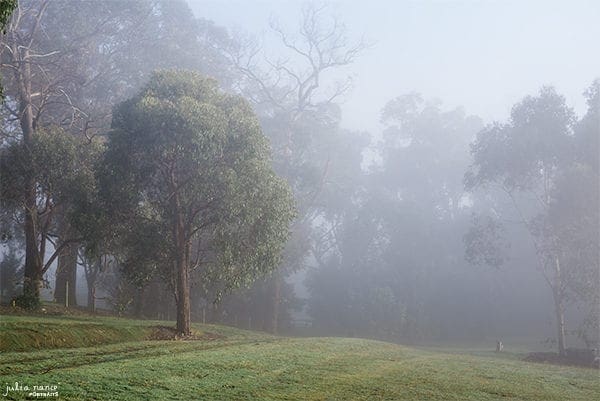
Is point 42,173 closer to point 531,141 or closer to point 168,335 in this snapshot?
point 168,335

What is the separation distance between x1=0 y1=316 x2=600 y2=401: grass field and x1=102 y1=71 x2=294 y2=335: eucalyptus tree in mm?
3591

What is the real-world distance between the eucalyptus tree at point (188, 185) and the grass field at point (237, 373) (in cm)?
359

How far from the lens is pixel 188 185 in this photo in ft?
73.0

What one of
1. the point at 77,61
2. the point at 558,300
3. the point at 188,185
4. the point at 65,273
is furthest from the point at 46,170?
the point at 558,300

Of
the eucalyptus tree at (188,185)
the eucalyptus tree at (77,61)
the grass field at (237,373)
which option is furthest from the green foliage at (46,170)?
the grass field at (237,373)

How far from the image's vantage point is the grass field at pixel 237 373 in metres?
10.9

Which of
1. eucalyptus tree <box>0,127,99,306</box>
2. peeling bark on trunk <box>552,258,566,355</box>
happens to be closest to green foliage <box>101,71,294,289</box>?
eucalyptus tree <box>0,127,99,306</box>

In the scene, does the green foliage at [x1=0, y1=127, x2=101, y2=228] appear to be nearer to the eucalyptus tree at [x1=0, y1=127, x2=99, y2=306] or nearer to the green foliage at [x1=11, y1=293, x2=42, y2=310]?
the eucalyptus tree at [x1=0, y1=127, x2=99, y2=306]

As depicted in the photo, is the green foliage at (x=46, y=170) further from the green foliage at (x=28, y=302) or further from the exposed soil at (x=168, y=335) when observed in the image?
the exposed soil at (x=168, y=335)

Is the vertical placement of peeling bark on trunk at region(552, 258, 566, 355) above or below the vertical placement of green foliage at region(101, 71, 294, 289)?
below

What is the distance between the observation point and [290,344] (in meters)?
22.5

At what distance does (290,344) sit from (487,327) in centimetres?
3551

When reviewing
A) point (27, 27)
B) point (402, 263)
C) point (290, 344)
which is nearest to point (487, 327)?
point (402, 263)

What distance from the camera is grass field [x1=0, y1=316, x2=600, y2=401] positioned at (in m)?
10.9
